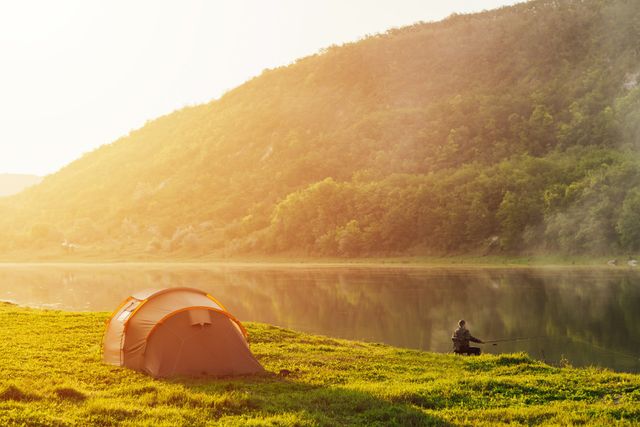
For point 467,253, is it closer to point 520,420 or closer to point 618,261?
point 618,261

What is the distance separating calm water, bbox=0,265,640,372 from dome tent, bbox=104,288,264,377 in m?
13.5

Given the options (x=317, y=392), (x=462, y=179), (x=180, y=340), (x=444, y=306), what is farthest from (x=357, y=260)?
(x=317, y=392)

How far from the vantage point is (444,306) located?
4500 centimetres

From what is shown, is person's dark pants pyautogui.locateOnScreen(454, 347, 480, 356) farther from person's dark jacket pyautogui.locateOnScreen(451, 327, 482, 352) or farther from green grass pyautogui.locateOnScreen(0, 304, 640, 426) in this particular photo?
green grass pyautogui.locateOnScreen(0, 304, 640, 426)

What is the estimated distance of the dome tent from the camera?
1759 centimetres

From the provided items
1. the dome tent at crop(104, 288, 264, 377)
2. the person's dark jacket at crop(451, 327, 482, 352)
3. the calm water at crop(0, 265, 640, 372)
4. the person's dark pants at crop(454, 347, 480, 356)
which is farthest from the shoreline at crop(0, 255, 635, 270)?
the dome tent at crop(104, 288, 264, 377)

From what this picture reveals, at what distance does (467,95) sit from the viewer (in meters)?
184

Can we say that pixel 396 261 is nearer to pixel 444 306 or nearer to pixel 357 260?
pixel 357 260

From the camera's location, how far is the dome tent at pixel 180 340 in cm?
1759

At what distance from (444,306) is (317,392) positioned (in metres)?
30.3

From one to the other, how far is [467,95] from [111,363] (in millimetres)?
174980

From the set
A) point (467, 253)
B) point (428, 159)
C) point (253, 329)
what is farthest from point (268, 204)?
point (253, 329)

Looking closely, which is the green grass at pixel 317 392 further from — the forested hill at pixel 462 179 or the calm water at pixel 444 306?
the forested hill at pixel 462 179

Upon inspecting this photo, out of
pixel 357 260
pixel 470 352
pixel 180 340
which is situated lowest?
pixel 357 260
